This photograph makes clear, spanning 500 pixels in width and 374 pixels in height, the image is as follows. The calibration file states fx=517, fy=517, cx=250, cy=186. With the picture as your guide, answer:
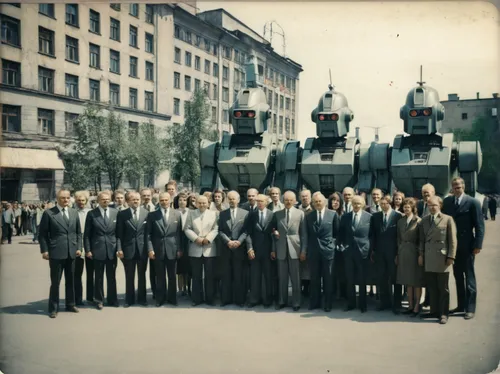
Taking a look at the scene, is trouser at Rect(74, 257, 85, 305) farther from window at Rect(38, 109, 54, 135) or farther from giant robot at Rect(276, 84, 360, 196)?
window at Rect(38, 109, 54, 135)

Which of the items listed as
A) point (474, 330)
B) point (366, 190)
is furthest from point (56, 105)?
point (474, 330)

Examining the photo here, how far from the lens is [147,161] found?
19.8 meters

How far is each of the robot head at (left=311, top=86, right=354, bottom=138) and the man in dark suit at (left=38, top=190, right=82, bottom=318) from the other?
6144mm

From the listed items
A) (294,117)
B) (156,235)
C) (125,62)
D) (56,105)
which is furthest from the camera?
(125,62)

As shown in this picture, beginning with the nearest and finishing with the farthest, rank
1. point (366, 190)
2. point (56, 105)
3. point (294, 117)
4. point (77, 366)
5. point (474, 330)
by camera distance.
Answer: point (77, 366) < point (474, 330) < point (366, 190) < point (294, 117) < point (56, 105)

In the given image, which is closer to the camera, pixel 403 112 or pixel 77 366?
pixel 77 366

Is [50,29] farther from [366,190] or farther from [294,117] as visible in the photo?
[366,190]

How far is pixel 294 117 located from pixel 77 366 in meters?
10.7

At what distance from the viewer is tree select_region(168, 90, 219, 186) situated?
74.1ft

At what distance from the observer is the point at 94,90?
19359 millimetres

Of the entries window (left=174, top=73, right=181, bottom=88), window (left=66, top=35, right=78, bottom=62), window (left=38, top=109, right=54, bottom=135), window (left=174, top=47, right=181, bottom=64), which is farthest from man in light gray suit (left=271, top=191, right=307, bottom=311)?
window (left=174, top=73, right=181, bottom=88)

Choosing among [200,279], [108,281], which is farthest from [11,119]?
[200,279]

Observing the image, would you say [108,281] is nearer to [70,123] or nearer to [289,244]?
[289,244]

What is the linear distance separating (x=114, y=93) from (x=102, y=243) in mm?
13009
